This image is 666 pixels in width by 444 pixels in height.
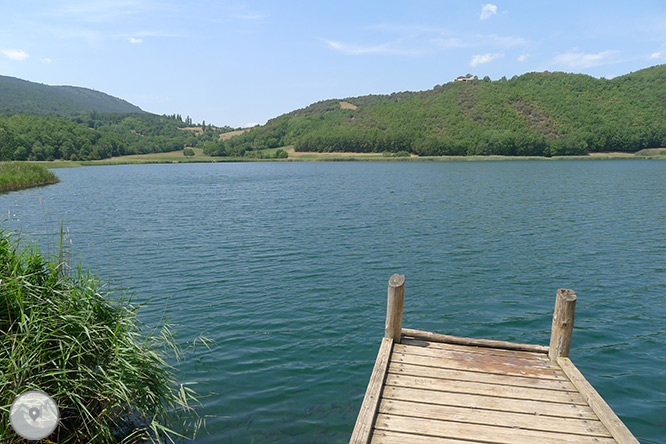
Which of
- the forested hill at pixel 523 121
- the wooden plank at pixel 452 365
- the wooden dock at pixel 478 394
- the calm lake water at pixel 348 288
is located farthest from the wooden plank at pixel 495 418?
the forested hill at pixel 523 121

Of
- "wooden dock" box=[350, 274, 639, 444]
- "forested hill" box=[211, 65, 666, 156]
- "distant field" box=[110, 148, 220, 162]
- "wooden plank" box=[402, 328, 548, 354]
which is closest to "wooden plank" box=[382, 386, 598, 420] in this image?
"wooden dock" box=[350, 274, 639, 444]

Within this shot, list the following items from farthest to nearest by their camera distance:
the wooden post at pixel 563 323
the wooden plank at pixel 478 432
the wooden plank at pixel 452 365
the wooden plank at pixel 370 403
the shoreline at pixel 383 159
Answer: the shoreline at pixel 383 159 < the wooden post at pixel 563 323 < the wooden plank at pixel 452 365 < the wooden plank at pixel 478 432 < the wooden plank at pixel 370 403

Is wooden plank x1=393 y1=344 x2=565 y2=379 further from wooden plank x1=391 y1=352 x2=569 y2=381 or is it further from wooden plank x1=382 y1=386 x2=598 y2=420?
Answer: wooden plank x1=382 y1=386 x2=598 y2=420

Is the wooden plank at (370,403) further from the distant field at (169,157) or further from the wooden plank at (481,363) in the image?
the distant field at (169,157)

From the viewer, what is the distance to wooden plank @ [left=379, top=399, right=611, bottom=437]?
5.50 metres

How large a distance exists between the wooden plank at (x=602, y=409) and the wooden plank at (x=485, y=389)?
0.46 feet

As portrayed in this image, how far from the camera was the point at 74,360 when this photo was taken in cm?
581

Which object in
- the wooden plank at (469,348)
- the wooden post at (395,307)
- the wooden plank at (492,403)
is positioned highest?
the wooden post at (395,307)

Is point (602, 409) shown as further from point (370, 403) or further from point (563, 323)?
point (370, 403)

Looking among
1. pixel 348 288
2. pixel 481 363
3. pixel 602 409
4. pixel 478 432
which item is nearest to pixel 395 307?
pixel 481 363

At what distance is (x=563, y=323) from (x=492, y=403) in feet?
7.57

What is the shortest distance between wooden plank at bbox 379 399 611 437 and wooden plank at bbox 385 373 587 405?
47 centimetres

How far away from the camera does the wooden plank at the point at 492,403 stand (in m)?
5.87

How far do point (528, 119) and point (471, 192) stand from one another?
5535 inches
